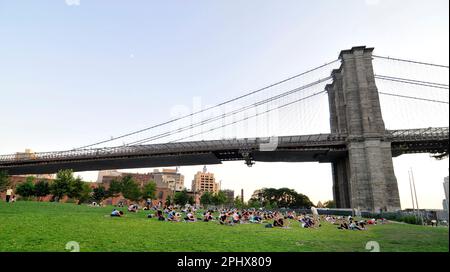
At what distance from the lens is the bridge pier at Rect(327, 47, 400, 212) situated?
3366cm

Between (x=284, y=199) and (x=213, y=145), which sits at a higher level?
(x=213, y=145)

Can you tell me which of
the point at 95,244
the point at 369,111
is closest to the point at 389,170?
the point at 369,111

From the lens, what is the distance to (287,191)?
319 ft

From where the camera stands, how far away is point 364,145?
36438 mm

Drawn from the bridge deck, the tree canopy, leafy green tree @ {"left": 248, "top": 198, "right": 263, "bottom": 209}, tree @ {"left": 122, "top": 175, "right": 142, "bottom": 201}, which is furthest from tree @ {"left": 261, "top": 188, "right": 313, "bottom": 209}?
tree @ {"left": 122, "top": 175, "right": 142, "bottom": 201}

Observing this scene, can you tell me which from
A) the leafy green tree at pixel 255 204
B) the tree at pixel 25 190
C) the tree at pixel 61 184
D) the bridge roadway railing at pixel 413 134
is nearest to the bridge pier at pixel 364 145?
the bridge roadway railing at pixel 413 134

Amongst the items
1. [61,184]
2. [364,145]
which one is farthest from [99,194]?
[364,145]

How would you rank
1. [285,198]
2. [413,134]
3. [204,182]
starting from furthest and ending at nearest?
1. [204,182]
2. [285,198]
3. [413,134]

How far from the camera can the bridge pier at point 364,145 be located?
110ft

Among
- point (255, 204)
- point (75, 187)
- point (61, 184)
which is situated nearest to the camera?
point (61, 184)

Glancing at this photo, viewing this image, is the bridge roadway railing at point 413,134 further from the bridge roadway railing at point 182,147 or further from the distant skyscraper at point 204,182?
the distant skyscraper at point 204,182

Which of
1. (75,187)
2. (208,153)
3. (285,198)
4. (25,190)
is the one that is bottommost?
(285,198)

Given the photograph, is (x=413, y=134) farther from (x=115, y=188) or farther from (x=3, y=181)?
(x=3, y=181)
